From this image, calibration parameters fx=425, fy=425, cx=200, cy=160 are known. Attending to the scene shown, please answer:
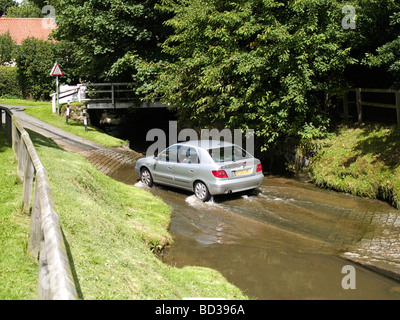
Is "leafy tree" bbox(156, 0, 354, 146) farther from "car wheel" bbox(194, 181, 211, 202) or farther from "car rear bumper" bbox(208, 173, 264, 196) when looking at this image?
"car wheel" bbox(194, 181, 211, 202)

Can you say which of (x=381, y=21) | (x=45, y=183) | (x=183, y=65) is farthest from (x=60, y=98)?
(x=45, y=183)

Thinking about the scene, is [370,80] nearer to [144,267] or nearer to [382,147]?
[382,147]

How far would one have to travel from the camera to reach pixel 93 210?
7289mm

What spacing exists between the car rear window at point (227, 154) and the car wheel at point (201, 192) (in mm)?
849

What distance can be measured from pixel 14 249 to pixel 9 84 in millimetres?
38413

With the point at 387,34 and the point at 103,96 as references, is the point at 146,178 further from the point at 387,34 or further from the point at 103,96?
the point at 103,96

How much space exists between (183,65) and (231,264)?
1098cm

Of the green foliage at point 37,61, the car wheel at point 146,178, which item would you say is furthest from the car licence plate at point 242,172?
the green foliage at point 37,61

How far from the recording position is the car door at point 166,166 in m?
13.2

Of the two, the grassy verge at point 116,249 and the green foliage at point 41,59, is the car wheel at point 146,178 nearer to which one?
the grassy verge at point 116,249

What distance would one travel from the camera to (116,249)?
19.5 feet

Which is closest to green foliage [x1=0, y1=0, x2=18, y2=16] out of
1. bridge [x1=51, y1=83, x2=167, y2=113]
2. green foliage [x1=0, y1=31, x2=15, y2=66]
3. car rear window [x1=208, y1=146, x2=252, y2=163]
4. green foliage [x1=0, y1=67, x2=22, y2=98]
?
green foliage [x1=0, y1=31, x2=15, y2=66]

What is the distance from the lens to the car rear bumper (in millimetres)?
11586

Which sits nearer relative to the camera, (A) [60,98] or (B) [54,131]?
(B) [54,131]
